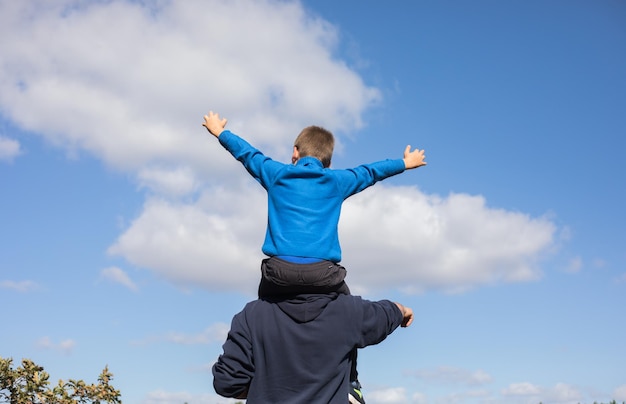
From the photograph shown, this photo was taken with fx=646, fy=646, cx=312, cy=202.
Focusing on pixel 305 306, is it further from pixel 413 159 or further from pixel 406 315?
pixel 413 159

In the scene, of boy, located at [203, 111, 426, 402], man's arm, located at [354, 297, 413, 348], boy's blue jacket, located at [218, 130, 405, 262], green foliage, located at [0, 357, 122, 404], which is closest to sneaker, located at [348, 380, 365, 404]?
boy, located at [203, 111, 426, 402]

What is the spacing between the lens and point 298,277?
16.5 ft

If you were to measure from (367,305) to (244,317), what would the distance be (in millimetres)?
1019

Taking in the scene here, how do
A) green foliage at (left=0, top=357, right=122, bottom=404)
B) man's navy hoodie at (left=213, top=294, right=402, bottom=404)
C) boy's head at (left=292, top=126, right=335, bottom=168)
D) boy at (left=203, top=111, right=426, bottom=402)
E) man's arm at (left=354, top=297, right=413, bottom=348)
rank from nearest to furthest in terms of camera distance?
man's navy hoodie at (left=213, top=294, right=402, bottom=404)
boy at (left=203, top=111, right=426, bottom=402)
man's arm at (left=354, top=297, right=413, bottom=348)
boy's head at (left=292, top=126, right=335, bottom=168)
green foliage at (left=0, top=357, right=122, bottom=404)

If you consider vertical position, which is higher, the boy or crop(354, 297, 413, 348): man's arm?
the boy

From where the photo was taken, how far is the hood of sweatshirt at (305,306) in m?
5.10

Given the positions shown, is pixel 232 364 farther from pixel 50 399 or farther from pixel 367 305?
pixel 50 399

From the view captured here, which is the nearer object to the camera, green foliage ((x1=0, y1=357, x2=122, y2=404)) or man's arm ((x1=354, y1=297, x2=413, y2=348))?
man's arm ((x1=354, y1=297, x2=413, y2=348))

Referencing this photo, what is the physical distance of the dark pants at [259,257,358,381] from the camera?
504 centimetres

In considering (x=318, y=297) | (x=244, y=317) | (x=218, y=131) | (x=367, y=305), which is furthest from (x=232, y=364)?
(x=218, y=131)

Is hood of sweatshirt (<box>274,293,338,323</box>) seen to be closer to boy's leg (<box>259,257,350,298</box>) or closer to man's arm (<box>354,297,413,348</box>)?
boy's leg (<box>259,257,350,298</box>)

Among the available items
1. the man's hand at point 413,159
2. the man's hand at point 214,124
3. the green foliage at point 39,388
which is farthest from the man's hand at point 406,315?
the green foliage at point 39,388

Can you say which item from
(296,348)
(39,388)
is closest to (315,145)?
(296,348)

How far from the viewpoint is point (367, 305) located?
535 cm
